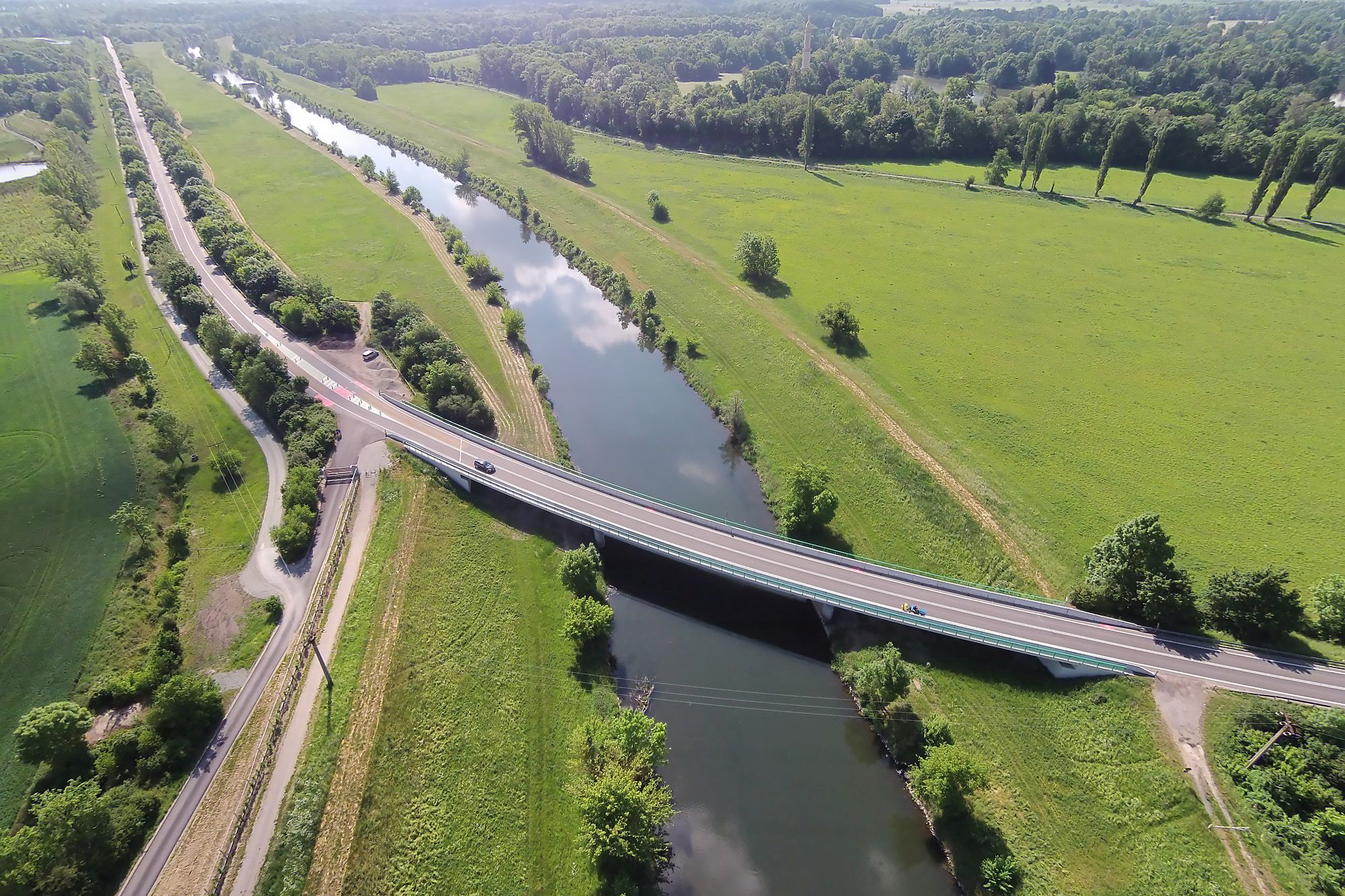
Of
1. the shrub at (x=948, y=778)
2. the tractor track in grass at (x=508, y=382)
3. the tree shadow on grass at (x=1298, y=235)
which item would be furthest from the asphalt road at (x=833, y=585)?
the tree shadow on grass at (x=1298, y=235)

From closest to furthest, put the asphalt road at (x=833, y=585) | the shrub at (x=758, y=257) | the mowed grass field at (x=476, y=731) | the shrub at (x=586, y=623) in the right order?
1. the mowed grass field at (x=476, y=731)
2. the asphalt road at (x=833, y=585)
3. the shrub at (x=586, y=623)
4. the shrub at (x=758, y=257)

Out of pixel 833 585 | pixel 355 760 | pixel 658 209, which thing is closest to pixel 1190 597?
pixel 833 585

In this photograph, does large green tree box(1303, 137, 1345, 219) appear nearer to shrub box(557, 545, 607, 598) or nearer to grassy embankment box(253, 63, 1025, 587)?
grassy embankment box(253, 63, 1025, 587)

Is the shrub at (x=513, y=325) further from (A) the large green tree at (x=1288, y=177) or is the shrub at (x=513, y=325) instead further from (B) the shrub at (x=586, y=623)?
(A) the large green tree at (x=1288, y=177)

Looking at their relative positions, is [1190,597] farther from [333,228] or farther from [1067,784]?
[333,228]

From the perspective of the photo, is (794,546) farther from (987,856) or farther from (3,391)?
(3,391)

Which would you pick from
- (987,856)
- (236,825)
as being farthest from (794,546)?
(236,825)

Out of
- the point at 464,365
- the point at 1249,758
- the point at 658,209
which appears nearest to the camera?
the point at 1249,758
